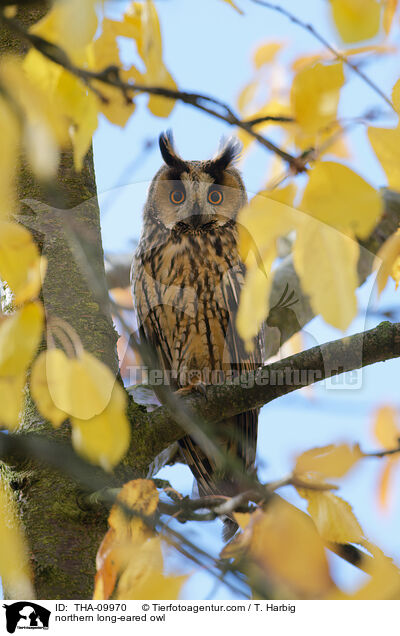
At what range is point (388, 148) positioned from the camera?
2.00 feet

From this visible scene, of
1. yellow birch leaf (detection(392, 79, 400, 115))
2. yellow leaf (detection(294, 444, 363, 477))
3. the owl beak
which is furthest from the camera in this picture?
the owl beak

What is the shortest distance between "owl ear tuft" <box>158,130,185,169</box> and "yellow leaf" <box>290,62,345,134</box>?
1.79 metres

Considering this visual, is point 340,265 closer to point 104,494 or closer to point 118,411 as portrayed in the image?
point 118,411

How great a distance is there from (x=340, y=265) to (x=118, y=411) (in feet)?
1.31

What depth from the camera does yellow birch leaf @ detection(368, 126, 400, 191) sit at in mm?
608

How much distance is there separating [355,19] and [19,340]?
1.62 feet

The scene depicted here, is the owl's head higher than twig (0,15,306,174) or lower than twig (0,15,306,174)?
higher

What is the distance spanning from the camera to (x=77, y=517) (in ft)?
3.74

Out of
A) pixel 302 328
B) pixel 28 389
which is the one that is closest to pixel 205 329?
pixel 302 328

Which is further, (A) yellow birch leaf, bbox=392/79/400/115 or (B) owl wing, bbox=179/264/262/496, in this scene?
(B) owl wing, bbox=179/264/262/496
